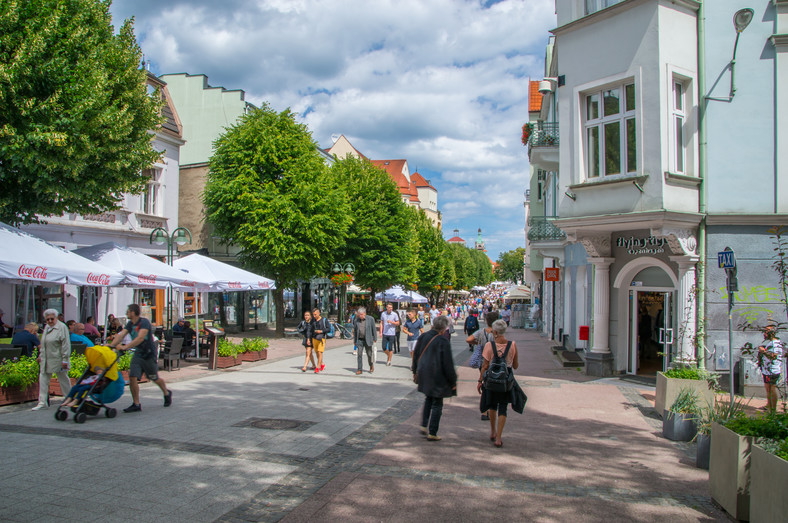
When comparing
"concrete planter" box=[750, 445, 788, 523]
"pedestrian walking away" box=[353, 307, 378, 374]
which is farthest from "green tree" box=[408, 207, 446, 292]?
"concrete planter" box=[750, 445, 788, 523]

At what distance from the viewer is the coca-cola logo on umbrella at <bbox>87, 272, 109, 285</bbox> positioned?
38.8ft

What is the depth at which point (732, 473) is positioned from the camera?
5344 millimetres

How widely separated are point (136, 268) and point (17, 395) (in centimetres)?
470

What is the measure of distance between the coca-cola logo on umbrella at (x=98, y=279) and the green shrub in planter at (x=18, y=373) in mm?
2096

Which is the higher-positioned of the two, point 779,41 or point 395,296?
point 779,41

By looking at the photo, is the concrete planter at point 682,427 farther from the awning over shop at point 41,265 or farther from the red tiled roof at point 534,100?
the red tiled roof at point 534,100

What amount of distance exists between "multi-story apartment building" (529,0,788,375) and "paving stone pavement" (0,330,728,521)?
3.59m

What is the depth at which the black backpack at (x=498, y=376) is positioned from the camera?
25.1 ft

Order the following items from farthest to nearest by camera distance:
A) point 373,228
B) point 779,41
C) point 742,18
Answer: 1. point 373,228
2. point 742,18
3. point 779,41

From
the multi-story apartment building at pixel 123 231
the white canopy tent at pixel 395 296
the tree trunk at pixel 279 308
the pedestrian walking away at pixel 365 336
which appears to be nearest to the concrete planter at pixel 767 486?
the pedestrian walking away at pixel 365 336

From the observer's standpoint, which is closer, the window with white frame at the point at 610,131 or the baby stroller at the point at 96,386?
the baby stroller at the point at 96,386

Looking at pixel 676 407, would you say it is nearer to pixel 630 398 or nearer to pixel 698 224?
pixel 630 398

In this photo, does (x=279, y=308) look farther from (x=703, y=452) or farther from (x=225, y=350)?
(x=703, y=452)

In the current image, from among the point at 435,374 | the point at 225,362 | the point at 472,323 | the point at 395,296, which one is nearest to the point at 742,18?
the point at 435,374
